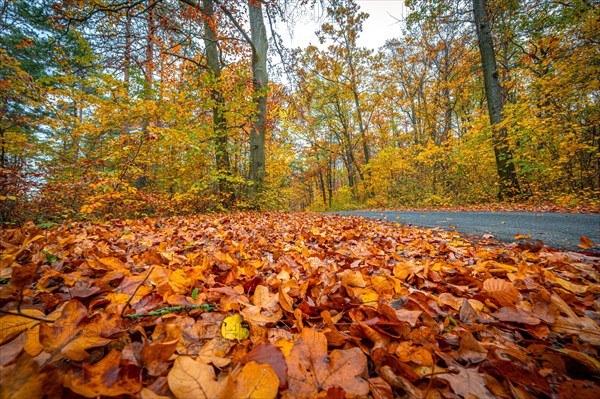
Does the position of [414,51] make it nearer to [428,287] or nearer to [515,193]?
[515,193]

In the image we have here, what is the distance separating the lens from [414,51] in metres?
15.4

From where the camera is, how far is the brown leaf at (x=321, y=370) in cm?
59

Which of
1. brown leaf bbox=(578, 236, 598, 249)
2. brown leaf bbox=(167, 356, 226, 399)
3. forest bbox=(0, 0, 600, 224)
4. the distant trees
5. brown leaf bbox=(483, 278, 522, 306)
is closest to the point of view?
brown leaf bbox=(167, 356, 226, 399)

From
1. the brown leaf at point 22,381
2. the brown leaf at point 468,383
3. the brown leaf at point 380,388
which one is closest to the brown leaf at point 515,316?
the brown leaf at point 468,383

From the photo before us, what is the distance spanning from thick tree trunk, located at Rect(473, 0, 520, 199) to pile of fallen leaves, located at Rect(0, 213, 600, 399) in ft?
27.6

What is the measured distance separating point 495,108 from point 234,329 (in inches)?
418

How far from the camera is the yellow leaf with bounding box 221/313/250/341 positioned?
30.8 inches

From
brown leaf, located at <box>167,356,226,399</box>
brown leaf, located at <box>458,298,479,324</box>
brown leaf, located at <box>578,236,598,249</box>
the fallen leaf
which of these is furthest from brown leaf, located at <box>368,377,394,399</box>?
brown leaf, located at <box>578,236,598,249</box>

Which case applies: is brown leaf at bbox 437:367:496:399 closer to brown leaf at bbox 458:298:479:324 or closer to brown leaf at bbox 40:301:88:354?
brown leaf at bbox 458:298:479:324

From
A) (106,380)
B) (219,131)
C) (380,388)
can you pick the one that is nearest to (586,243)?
(380,388)

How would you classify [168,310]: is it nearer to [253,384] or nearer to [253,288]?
[253,288]

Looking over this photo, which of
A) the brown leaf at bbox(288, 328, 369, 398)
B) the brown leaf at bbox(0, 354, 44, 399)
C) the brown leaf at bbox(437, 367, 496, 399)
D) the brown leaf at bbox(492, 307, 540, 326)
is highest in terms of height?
the brown leaf at bbox(0, 354, 44, 399)

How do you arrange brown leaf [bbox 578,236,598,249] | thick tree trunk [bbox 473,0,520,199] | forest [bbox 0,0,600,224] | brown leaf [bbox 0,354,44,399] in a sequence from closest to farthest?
brown leaf [bbox 0,354,44,399]
brown leaf [bbox 578,236,598,249]
forest [bbox 0,0,600,224]
thick tree trunk [bbox 473,0,520,199]

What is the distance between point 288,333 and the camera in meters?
0.83
